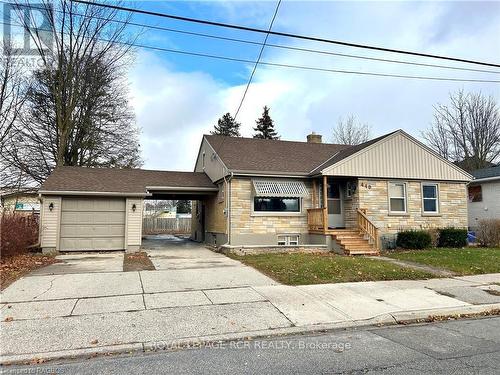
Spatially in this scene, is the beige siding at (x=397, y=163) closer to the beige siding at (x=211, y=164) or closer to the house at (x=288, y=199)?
the house at (x=288, y=199)

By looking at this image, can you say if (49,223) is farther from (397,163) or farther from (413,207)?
(413,207)

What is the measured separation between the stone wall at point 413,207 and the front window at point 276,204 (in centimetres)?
280

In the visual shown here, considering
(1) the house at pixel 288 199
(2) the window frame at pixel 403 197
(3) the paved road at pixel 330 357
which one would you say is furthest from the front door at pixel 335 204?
(3) the paved road at pixel 330 357

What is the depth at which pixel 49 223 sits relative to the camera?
15.2m

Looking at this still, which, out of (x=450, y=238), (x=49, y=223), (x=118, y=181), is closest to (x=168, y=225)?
(x=118, y=181)

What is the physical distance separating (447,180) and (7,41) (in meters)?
23.4

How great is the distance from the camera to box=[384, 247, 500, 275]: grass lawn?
37.9 feet

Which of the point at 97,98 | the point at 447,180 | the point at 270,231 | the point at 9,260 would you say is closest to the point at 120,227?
the point at 9,260

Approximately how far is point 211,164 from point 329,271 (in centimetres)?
1169

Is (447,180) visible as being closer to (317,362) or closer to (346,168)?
(346,168)

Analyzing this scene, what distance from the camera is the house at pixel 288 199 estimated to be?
1573 cm

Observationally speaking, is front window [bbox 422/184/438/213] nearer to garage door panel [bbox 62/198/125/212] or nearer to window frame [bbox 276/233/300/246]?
window frame [bbox 276/233/300/246]

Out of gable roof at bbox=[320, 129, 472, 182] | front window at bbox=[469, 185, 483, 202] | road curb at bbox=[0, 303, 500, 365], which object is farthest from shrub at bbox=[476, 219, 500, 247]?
road curb at bbox=[0, 303, 500, 365]

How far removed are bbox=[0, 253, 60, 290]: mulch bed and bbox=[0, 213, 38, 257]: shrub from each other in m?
0.26
